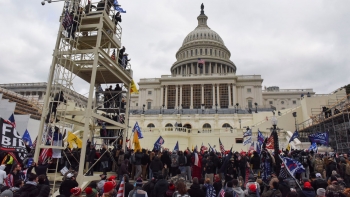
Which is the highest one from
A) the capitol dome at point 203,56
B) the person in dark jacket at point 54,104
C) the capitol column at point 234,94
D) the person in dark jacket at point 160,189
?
the capitol dome at point 203,56

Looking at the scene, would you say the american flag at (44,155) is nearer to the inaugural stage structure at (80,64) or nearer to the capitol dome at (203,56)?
the inaugural stage structure at (80,64)

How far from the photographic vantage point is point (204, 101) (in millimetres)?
74812

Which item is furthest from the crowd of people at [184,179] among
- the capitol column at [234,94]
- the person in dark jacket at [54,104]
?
the capitol column at [234,94]

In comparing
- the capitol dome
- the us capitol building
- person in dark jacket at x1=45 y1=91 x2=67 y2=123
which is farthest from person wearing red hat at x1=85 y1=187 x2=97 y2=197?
the capitol dome

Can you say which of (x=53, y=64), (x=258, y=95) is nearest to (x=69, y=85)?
(x=53, y=64)

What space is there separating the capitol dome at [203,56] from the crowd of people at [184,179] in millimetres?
75677

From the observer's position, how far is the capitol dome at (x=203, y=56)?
301ft

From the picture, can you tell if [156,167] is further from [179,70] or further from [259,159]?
[179,70]

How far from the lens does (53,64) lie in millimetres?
11781

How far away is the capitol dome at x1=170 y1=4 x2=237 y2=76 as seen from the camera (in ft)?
301

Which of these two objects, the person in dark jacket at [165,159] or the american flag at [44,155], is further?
the person in dark jacket at [165,159]

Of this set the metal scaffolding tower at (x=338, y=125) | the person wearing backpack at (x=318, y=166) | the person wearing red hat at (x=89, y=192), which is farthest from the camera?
the metal scaffolding tower at (x=338, y=125)

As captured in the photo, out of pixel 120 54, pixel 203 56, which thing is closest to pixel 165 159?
pixel 120 54

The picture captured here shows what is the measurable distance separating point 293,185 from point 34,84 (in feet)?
336
